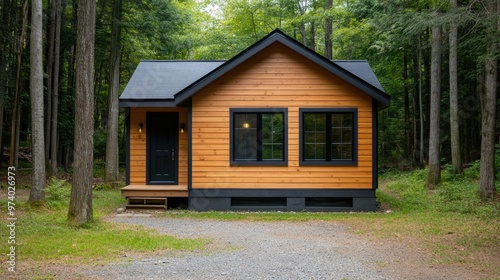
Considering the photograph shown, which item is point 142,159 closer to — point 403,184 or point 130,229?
point 130,229

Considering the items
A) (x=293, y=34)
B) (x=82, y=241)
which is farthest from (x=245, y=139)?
(x=293, y=34)

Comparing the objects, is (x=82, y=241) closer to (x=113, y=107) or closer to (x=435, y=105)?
(x=113, y=107)

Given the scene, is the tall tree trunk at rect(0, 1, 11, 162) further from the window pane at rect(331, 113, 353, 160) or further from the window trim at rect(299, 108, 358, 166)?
the window pane at rect(331, 113, 353, 160)

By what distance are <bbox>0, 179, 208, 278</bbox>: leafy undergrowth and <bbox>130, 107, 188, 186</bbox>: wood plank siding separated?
11.0ft

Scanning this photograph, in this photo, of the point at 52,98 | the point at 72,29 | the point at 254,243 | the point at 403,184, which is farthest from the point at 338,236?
the point at 72,29

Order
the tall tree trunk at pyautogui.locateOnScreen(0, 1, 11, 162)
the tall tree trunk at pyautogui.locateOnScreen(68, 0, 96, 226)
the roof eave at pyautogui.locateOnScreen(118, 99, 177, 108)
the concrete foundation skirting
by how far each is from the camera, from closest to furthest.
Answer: the tall tree trunk at pyautogui.locateOnScreen(68, 0, 96, 226)
the concrete foundation skirting
the roof eave at pyautogui.locateOnScreen(118, 99, 177, 108)
the tall tree trunk at pyautogui.locateOnScreen(0, 1, 11, 162)

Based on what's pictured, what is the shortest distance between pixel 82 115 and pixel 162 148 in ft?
16.8

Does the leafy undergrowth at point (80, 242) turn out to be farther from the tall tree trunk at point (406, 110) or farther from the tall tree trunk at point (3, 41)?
the tall tree trunk at point (406, 110)

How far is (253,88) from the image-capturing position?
1368 cm

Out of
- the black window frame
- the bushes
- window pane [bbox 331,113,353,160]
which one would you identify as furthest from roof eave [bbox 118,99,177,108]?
the bushes

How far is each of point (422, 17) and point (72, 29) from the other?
18362 mm

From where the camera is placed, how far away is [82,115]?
31.0 feet

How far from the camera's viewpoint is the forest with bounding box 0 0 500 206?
642 inches

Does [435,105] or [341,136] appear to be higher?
[435,105]
